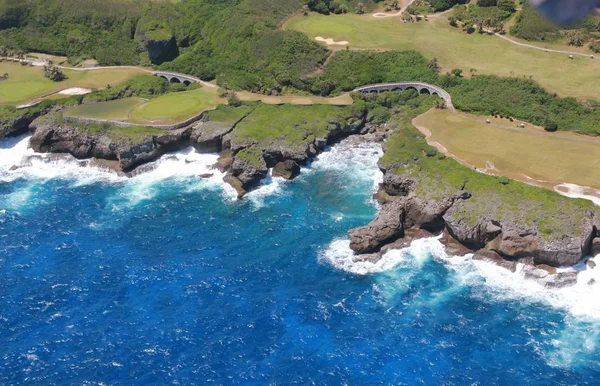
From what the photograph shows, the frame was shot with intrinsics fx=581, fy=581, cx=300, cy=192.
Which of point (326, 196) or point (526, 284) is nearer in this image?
point (526, 284)

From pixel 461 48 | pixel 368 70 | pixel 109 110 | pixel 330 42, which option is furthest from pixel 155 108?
pixel 461 48

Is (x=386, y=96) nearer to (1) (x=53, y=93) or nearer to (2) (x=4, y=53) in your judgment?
(1) (x=53, y=93)

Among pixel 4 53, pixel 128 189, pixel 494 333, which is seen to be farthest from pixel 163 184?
pixel 4 53

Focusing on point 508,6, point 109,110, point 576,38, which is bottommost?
point 109,110

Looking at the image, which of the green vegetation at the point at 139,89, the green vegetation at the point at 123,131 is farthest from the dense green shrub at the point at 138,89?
the green vegetation at the point at 123,131

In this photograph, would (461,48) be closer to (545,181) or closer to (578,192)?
(545,181)
